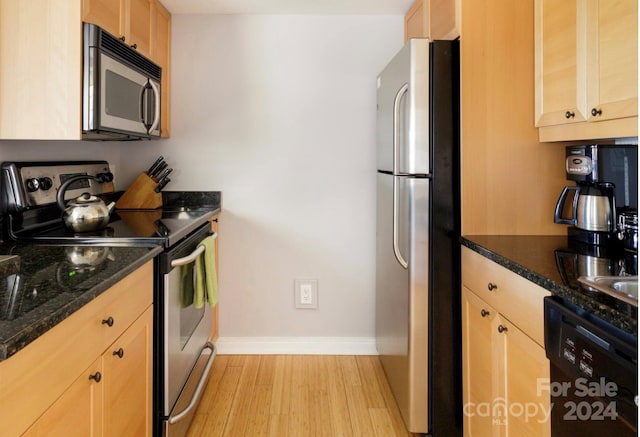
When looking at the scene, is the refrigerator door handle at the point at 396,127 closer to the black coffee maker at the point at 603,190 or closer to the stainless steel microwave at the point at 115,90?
the black coffee maker at the point at 603,190

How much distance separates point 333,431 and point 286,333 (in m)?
0.90

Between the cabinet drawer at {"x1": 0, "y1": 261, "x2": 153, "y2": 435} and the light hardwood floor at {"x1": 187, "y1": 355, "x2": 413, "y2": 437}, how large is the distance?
39.8 inches

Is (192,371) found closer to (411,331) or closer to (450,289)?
(411,331)

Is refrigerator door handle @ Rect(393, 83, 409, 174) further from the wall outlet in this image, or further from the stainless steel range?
the wall outlet

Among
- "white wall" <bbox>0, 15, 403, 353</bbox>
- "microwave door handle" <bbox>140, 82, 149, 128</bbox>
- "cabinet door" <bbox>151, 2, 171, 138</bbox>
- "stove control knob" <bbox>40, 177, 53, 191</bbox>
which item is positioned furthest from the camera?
"white wall" <bbox>0, 15, 403, 353</bbox>

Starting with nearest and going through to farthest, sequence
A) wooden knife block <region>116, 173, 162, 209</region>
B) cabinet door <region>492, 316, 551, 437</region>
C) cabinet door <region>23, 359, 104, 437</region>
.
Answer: cabinet door <region>23, 359, 104, 437</region> < cabinet door <region>492, 316, 551, 437</region> < wooden knife block <region>116, 173, 162, 209</region>

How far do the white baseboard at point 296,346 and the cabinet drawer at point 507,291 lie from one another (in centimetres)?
124

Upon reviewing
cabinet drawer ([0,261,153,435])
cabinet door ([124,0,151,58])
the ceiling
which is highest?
the ceiling

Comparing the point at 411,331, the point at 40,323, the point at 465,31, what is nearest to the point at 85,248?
the point at 40,323

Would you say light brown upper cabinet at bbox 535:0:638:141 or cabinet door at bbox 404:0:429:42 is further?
cabinet door at bbox 404:0:429:42

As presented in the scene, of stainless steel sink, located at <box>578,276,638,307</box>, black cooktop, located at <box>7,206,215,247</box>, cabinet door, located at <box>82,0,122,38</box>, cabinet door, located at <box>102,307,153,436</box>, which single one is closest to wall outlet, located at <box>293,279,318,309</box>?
black cooktop, located at <box>7,206,215,247</box>

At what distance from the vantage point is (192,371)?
1.97 meters

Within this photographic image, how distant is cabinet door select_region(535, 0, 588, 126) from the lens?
1.43 m

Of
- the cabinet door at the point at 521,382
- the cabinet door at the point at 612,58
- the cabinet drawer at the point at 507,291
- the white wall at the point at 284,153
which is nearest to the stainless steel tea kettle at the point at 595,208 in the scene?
the cabinet door at the point at 612,58
